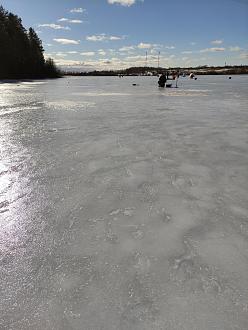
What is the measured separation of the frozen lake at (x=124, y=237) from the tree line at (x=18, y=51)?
70.9 m

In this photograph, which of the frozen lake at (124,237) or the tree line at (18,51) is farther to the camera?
the tree line at (18,51)

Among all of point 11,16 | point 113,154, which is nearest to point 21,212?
point 113,154

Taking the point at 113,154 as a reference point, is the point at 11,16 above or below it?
Answer: above

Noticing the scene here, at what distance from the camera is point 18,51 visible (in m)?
72.2

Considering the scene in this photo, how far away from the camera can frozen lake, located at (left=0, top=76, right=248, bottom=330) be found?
A: 7.54 ft

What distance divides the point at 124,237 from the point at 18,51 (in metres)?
78.9

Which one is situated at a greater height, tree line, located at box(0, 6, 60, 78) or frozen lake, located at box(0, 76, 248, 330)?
tree line, located at box(0, 6, 60, 78)

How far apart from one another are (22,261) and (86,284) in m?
0.72

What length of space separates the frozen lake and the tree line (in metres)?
70.9

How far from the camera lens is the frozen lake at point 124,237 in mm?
2299

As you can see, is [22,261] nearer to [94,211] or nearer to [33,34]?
[94,211]

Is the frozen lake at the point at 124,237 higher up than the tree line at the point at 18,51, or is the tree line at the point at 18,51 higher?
the tree line at the point at 18,51

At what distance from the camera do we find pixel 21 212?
383 centimetres

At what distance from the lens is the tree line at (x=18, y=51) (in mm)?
68375
